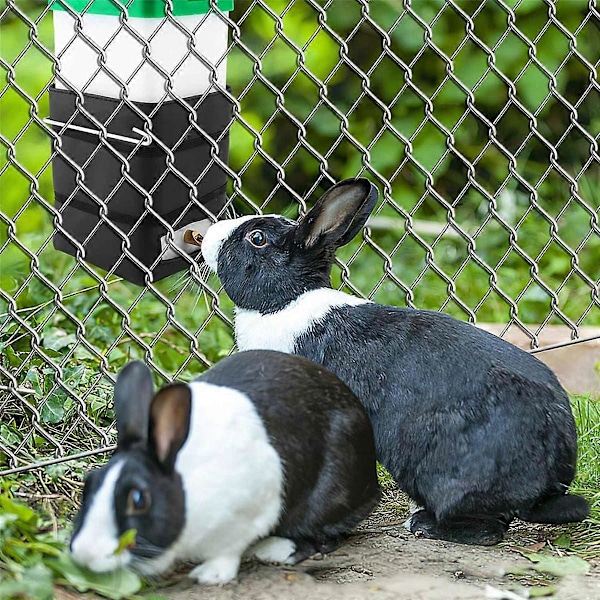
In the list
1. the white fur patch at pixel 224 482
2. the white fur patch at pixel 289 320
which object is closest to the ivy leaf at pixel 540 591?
the white fur patch at pixel 224 482

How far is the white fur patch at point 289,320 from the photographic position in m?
2.67

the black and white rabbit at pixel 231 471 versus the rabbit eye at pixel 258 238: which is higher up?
the rabbit eye at pixel 258 238

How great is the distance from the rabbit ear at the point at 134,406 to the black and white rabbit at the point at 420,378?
55 cm

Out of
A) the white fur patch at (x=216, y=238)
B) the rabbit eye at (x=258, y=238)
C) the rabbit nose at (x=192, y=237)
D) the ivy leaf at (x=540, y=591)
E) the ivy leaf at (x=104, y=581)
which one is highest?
the rabbit eye at (x=258, y=238)

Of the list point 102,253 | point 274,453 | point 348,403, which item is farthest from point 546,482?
point 102,253

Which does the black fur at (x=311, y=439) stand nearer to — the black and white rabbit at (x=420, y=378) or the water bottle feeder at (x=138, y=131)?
the black and white rabbit at (x=420, y=378)

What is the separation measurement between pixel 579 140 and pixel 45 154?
278cm

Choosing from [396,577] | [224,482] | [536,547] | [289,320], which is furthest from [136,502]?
[536,547]

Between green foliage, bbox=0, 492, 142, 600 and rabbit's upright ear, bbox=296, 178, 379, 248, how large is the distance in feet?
2.90

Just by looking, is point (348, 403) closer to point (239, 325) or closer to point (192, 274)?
point (239, 325)

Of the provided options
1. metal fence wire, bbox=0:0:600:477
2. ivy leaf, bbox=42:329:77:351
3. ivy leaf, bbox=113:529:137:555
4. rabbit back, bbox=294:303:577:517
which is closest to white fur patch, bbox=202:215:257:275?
metal fence wire, bbox=0:0:600:477

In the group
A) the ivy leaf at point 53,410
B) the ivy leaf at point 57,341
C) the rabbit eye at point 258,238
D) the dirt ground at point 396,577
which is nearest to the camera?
the dirt ground at point 396,577

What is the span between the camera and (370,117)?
5.78 meters

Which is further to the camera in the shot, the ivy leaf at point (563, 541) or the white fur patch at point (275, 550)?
the ivy leaf at point (563, 541)
